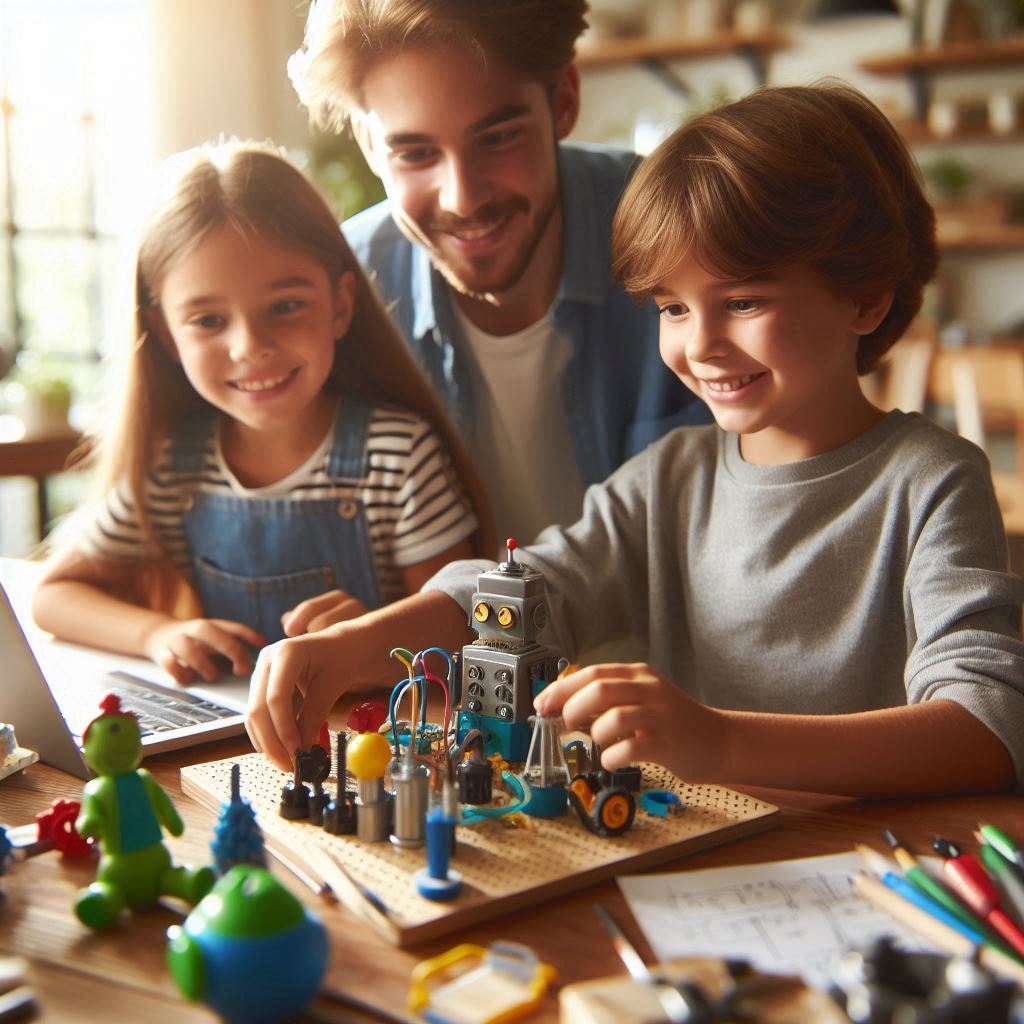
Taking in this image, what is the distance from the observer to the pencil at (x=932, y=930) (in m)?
0.56

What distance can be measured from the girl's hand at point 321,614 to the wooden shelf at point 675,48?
347 centimetres

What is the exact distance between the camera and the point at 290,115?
12.6 ft

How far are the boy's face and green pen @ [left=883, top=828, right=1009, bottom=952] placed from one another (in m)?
0.46

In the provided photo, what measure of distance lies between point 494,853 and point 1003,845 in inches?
12.1

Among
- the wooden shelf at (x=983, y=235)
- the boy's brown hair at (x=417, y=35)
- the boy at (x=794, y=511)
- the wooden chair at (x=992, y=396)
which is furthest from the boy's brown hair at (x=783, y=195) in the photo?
the wooden shelf at (x=983, y=235)

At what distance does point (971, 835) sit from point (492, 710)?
334 millimetres

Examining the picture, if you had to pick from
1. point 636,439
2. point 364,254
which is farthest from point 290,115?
point 636,439

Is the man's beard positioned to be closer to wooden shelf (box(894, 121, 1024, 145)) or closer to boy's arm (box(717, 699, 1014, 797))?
boy's arm (box(717, 699, 1014, 797))

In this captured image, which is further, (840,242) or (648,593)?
(648,593)

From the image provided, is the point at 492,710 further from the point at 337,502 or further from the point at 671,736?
the point at 337,502

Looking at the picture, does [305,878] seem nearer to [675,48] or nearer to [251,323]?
[251,323]

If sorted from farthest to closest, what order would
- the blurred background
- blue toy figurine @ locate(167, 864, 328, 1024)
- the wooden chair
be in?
the blurred background < the wooden chair < blue toy figurine @ locate(167, 864, 328, 1024)

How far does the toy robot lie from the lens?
2.79 ft

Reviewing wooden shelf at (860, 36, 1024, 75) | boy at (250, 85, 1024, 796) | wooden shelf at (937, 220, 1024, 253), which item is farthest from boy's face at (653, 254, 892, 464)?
wooden shelf at (860, 36, 1024, 75)
